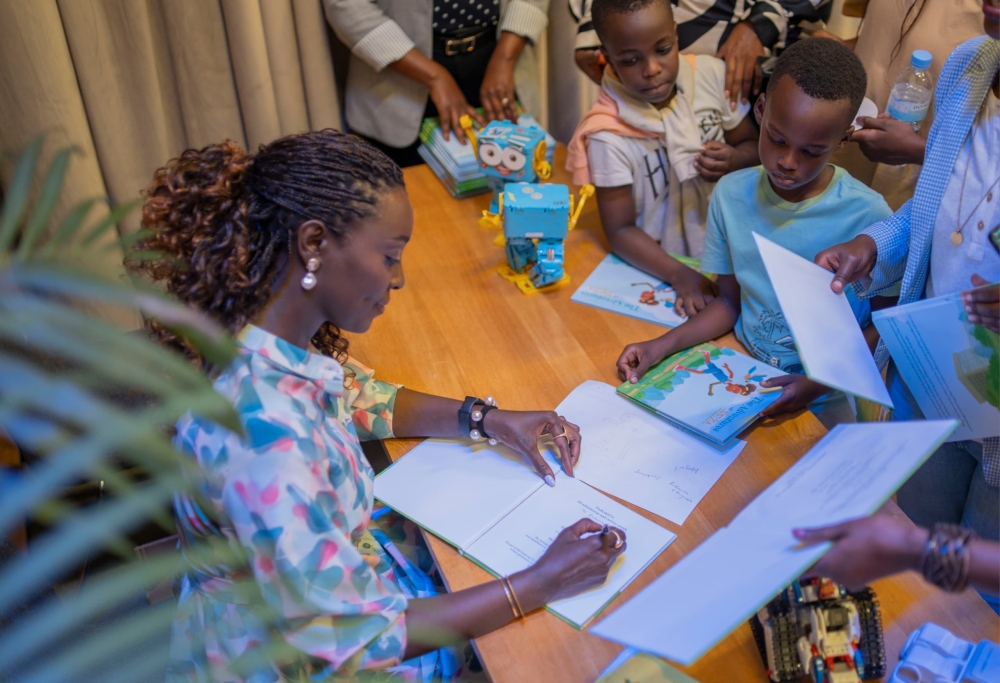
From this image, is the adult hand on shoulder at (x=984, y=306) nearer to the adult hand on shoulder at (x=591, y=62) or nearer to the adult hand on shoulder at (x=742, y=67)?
the adult hand on shoulder at (x=742, y=67)

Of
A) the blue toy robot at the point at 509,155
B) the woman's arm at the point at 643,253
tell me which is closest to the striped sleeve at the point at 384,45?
the blue toy robot at the point at 509,155

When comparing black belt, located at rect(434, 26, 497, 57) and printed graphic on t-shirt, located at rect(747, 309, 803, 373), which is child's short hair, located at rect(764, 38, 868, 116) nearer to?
printed graphic on t-shirt, located at rect(747, 309, 803, 373)

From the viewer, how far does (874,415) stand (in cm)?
141

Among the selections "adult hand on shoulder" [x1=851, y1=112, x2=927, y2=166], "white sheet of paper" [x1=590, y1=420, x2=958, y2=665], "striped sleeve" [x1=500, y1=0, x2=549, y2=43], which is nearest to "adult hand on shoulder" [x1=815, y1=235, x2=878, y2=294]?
"adult hand on shoulder" [x1=851, y1=112, x2=927, y2=166]

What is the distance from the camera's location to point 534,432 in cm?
131

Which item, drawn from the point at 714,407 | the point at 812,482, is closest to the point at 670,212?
the point at 714,407

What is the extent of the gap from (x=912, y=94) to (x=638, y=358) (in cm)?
86

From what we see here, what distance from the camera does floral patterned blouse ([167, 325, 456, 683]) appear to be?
0.89 m

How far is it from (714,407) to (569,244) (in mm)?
673

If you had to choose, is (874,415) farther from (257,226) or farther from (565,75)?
(565,75)

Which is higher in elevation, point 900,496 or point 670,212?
point 670,212

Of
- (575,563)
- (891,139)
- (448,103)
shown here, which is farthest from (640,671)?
(448,103)

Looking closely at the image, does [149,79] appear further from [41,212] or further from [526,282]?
[41,212]

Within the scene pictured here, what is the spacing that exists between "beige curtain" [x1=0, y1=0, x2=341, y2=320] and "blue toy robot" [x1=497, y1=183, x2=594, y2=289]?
39.0 inches
